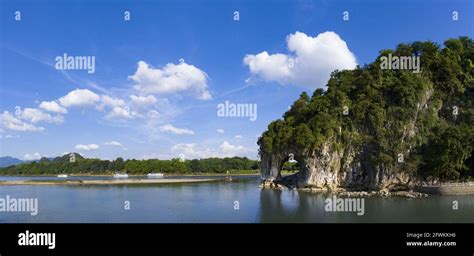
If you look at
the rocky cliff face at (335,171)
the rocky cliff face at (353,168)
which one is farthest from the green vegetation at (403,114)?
the rocky cliff face at (335,171)

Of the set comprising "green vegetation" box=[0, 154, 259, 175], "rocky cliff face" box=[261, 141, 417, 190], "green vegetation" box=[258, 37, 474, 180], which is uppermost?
"green vegetation" box=[258, 37, 474, 180]

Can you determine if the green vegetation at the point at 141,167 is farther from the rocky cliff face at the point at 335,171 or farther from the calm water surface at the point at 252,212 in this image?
the calm water surface at the point at 252,212

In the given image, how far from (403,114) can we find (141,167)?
72.6 metres

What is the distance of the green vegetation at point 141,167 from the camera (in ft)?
328

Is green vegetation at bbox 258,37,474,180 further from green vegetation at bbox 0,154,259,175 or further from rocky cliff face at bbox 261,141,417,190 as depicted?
green vegetation at bbox 0,154,259,175

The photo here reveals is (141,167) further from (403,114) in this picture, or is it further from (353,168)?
(403,114)

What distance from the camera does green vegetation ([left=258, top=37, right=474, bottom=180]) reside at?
38500 millimetres

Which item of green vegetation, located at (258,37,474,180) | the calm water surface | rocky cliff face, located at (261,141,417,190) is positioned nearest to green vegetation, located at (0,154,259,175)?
green vegetation, located at (258,37,474,180)

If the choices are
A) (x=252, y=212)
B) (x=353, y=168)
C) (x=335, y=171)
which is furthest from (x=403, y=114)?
(x=252, y=212)

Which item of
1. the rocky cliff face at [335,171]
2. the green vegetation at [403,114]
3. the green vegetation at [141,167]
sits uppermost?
the green vegetation at [403,114]

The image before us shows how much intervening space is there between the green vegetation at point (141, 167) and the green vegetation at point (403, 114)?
193 ft

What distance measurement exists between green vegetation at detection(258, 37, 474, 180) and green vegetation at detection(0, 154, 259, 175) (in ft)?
193
